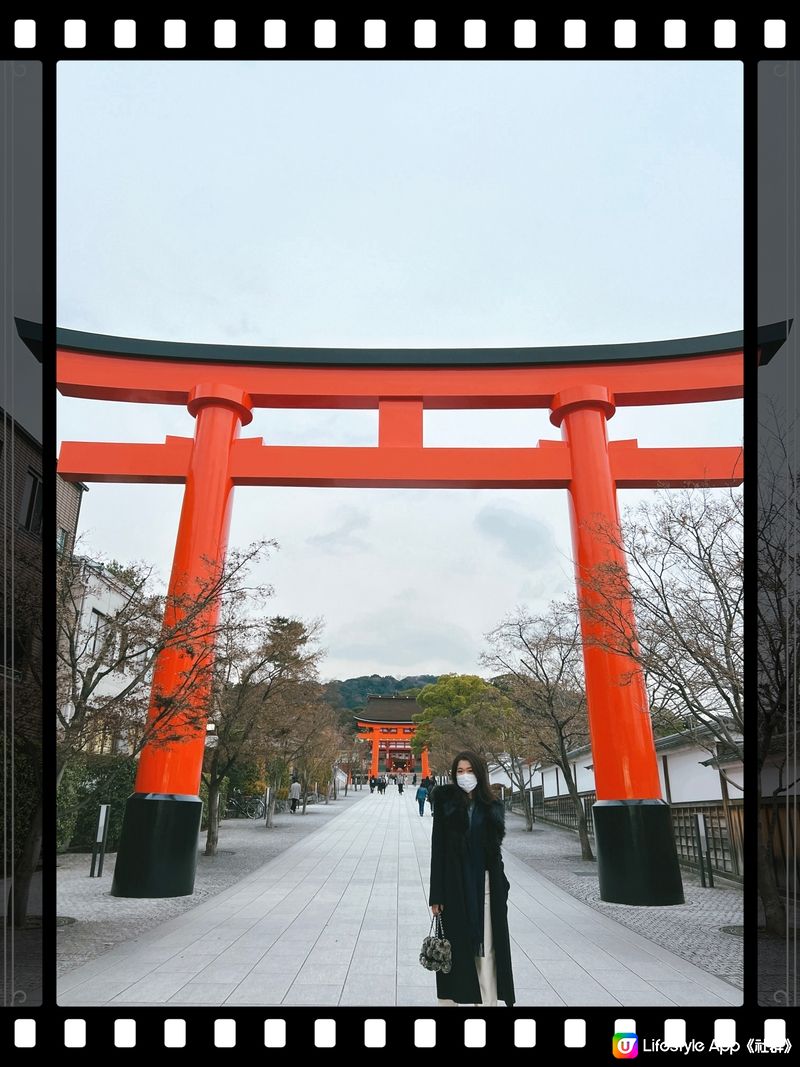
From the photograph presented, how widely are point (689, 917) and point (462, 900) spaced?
5116mm

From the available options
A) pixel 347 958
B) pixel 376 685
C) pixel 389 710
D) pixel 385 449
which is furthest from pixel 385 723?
pixel 347 958

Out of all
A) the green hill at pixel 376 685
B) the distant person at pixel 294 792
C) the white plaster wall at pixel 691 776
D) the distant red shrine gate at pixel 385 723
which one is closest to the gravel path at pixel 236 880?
the white plaster wall at pixel 691 776

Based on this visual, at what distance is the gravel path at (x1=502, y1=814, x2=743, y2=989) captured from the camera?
6.39m

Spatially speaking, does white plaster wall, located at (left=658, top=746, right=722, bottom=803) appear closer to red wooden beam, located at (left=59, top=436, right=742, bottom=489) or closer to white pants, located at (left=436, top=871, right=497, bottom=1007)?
red wooden beam, located at (left=59, top=436, right=742, bottom=489)

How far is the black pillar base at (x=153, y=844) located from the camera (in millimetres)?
8531

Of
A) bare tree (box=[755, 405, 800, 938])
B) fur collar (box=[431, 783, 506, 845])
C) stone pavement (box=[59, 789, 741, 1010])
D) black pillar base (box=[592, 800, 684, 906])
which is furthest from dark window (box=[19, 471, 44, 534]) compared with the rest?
bare tree (box=[755, 405, 800, 938])

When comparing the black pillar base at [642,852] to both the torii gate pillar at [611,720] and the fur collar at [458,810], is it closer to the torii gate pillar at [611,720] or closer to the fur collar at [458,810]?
the torii gate pillar at [611,720]

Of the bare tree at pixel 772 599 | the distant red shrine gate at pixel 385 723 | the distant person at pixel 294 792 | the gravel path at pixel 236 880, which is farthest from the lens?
the distant red shrine gate at pixel 385 723

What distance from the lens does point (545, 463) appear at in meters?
9.60

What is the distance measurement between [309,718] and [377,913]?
10.8 m

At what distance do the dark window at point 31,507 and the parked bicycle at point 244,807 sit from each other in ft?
48.9
